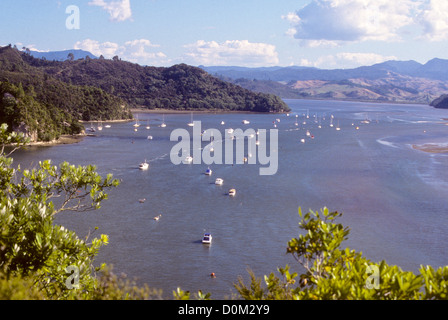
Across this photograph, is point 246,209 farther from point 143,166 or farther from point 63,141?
point 63,141

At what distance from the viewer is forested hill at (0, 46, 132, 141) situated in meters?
83.4

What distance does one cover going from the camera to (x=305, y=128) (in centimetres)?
12225

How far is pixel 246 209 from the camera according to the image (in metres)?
42.3

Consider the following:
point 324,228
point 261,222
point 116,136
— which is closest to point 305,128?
point 116,136

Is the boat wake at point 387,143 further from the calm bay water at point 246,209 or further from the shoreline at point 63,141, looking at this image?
the shoreline at point 63,141

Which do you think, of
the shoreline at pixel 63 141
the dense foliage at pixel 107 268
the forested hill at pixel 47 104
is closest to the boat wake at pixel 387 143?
the shoreline at pixel 63 141

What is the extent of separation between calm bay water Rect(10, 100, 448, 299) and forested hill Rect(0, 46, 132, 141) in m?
9.66

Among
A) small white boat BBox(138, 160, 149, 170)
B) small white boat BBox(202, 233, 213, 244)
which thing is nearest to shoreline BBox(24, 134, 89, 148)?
small white boat BBox(138, 160, 149, 170)

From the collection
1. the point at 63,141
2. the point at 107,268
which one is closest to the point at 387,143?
the point at 63,141

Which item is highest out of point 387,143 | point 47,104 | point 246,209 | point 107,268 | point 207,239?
point 47,104

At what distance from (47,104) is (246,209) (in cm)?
7520

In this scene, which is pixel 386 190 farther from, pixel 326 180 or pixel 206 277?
pixel 206 277

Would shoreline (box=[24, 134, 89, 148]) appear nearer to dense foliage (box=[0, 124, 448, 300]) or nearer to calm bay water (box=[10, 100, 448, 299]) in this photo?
calm bay water (box=[10, 100, 448, 299])
